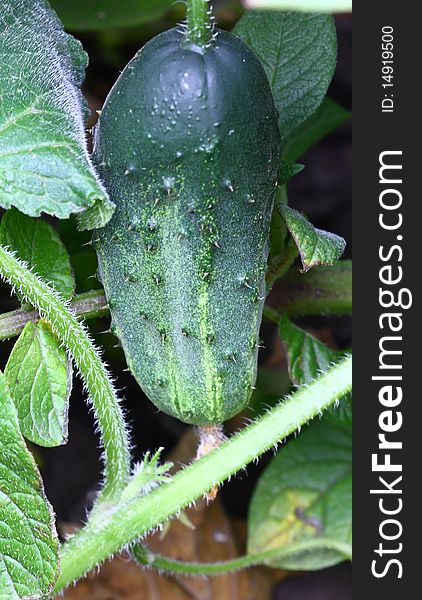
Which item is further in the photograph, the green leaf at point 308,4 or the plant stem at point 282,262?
the plant stem at point 282,262

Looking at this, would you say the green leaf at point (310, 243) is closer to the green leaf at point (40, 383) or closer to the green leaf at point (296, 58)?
the green leaf at point (296, 58)

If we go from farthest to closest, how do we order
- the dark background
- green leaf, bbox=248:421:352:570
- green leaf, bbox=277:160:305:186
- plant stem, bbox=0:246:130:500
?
→ the dark background < green leaf, bbox=248:421:352:570 < green leaf, bbox=277:160:305:186 < plant stem, bbox=0:246:130:500

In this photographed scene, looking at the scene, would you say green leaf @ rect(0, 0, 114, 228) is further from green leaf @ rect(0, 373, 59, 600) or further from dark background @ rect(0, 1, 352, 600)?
dark background @ rect(0, 1, 352, 600)

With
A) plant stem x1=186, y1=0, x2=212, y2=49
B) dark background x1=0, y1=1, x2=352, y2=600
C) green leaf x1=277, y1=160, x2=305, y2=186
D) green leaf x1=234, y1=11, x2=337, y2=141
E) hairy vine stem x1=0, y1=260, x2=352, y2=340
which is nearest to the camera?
plant stem x1=186, y1=0, x2=212, y2=49

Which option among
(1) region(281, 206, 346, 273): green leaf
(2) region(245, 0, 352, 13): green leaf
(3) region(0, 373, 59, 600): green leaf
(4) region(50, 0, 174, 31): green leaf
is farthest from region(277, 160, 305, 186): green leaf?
(4) region(50, 0, 174, 31): green leaf

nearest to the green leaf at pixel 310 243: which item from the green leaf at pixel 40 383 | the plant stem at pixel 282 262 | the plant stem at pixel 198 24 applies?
the plant stem at pixel 282 262

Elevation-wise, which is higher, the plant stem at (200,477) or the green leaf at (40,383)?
the green leaf at (40,383)

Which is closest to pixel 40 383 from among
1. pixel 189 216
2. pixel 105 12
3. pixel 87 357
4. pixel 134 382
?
pixel 87 357
